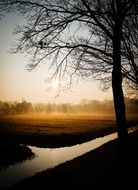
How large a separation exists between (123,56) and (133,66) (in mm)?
942

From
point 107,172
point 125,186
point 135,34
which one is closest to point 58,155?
point 135,34

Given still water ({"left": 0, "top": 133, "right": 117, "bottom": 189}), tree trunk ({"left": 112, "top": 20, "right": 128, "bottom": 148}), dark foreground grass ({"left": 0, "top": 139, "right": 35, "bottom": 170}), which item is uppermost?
tree trunk ({"left": 112, "top": 20, "right": 128, "bottom": 148})

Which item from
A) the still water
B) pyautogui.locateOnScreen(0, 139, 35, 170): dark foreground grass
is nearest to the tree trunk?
the still water

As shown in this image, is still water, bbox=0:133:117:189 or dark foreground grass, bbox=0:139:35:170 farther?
dark foreground grass, bbox=0:139:35:170

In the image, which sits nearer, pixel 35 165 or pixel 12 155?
pixel 35 165

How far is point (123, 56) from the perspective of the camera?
14.9m

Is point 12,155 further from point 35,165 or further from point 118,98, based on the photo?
point 118,98

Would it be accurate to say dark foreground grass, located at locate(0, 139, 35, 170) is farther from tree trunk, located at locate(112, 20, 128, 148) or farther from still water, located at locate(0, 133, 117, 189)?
tree trunk, located at locate(112, 20, 128, 148)

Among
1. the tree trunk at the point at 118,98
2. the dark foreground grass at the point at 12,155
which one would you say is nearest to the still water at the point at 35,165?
the dark foreground grass at the point at 12,155

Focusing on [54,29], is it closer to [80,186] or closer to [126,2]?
[126,2]

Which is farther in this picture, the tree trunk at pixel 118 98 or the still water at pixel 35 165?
the still water at pixel 35 165

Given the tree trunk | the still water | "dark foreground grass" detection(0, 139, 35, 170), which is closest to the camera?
the tree trunk

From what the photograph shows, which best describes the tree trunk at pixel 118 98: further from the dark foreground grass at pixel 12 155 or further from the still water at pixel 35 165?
the dark foreground grass at pixel 12 155

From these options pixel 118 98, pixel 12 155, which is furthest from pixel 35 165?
pixel 118 98
